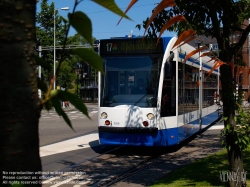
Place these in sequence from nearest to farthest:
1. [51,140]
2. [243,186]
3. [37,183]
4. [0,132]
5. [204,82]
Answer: [0,132] → [37,183] → [243,186] → [51,140] → [204,82]

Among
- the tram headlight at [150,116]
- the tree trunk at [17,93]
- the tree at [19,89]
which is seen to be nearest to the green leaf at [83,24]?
the tree at [19,89]

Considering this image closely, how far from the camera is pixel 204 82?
682 inches

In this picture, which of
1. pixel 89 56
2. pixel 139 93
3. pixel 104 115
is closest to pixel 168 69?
pixel 139 93

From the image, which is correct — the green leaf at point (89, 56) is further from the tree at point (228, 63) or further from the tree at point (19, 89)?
the tree at point (228, 63)

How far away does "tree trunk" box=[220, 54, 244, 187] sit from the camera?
6133mm

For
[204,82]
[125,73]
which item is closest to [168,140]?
[125,73]

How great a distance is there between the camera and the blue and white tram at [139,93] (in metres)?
11.1

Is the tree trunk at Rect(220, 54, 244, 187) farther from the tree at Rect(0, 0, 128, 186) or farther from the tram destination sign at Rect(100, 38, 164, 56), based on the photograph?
the tram destination sign at Rect(100, 38, 164, 56)

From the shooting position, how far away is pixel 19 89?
5.33ft

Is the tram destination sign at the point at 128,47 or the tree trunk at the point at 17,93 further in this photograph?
the tram destination sign at the point at 128,47

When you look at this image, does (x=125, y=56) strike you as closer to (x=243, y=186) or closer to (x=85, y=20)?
(x=243, y=186)

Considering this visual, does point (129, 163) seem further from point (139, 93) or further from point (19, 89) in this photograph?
point (19, 89)

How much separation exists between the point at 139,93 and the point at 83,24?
9464mm

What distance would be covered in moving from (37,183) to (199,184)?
5.89m
